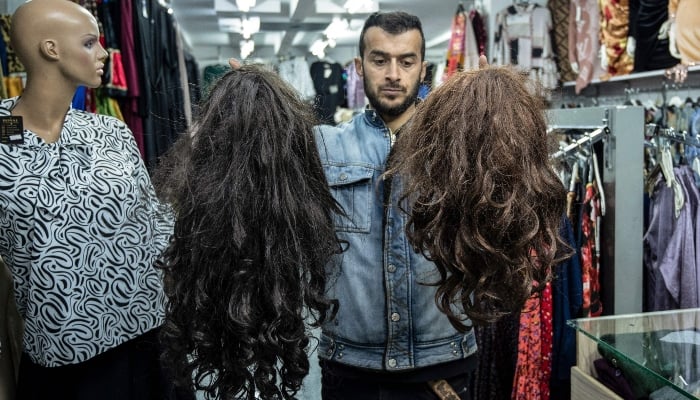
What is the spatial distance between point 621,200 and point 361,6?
2.31 metres

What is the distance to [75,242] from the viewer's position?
119 centimetres

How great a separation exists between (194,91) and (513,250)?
60cm

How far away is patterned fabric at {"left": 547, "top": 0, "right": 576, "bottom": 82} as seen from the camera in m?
3.89

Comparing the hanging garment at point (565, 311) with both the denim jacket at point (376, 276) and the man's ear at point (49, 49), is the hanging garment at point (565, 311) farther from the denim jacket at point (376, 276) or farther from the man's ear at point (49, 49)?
the man's ear at point (49, 49)

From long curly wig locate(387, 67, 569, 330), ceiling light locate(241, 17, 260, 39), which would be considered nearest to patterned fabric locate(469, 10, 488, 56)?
ceiling light locate(241, 17, 260, 39)

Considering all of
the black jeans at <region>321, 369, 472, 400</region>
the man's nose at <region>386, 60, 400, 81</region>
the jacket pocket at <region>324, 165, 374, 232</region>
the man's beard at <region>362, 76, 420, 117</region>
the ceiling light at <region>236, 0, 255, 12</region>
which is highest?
the ceiling light at <region>236, 0, 255, 12</region>

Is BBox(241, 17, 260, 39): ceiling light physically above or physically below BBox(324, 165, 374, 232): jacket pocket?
above

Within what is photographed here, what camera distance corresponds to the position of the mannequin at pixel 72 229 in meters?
1.17

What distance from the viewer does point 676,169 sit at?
194 centimetres

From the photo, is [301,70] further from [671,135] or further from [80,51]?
[80,51]

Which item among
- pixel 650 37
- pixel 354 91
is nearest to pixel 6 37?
pixel 650 37

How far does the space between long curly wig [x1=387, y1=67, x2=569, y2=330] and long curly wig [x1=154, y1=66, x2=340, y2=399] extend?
0.57 ft

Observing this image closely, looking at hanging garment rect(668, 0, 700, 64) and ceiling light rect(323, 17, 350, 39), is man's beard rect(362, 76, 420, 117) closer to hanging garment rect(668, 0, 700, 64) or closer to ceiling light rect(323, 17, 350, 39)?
hanging garment rect(668, 0, 700, 64)

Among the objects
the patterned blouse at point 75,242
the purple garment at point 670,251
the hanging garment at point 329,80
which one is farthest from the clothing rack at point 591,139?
the hanging garment at point 329,80
